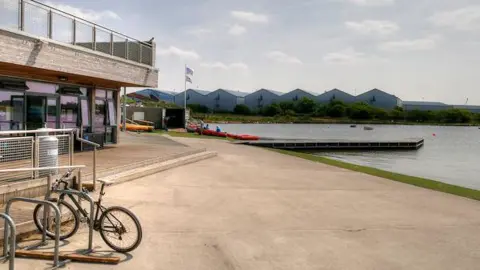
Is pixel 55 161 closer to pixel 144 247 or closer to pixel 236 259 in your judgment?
pixel 144 247

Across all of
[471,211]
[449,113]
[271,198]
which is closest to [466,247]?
[471,211]

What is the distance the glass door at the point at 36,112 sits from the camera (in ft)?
50.3

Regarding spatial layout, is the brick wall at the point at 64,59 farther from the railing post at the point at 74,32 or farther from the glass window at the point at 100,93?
the glass window at the point at 100,93

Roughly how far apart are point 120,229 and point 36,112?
35.9 feet

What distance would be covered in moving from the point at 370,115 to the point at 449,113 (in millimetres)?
35179

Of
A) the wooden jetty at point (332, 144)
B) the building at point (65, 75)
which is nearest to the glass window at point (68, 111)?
the building at point (65, 75)

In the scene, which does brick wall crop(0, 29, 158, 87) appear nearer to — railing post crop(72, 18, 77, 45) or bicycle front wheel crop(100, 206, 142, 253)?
railing post crop(72, 18, 77, 45)

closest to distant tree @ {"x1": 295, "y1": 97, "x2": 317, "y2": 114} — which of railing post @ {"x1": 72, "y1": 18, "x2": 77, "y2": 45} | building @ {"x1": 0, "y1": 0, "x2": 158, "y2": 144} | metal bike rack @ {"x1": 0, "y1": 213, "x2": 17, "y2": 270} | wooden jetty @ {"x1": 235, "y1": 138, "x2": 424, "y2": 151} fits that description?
wooden jetty @ {"x1": 235, "y1": 138, "x2": 424, "y2": 151}

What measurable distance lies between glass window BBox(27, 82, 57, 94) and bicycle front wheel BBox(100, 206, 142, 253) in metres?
10.7

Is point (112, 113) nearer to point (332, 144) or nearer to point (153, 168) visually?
point (153, 168)

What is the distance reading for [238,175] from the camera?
621 inches

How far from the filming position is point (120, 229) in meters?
6.58

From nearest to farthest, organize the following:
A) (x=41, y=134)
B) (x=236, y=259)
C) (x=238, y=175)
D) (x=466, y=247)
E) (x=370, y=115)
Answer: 1. (x=236, y=259)
2. (x=466, y=247)
3. (x=41, y=134)
4. (x=238, y=175)
5. (x=370, y=115)

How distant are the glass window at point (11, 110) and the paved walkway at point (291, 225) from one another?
510 cm
